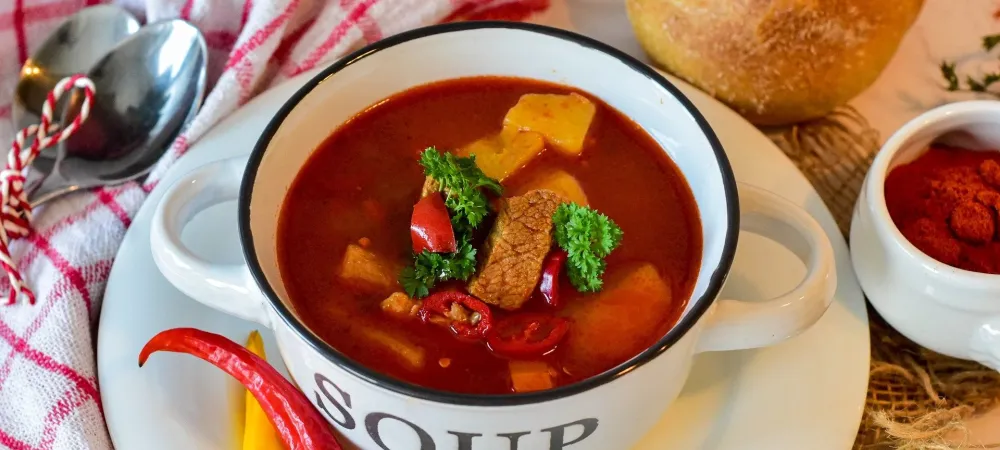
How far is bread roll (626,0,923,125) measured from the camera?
75.5 inches

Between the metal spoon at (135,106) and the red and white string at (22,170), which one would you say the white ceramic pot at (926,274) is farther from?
the red and white string at (22,170)

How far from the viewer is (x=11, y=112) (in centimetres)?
224

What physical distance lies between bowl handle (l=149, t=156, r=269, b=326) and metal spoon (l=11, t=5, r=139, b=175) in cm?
83

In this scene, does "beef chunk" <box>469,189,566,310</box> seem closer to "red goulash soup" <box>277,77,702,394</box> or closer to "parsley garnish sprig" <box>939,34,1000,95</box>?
"red goulash soup" <box>277,77,702,394</box>

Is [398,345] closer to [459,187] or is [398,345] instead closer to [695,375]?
[459,187]

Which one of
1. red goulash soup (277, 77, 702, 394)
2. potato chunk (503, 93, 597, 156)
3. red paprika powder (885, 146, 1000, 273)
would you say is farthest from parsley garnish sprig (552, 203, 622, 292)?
red paprika powder (885, 146, 1000, 273)

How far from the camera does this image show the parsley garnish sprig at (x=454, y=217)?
5.14 ft

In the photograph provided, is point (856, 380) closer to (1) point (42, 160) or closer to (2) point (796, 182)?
(2) point (796, 182)

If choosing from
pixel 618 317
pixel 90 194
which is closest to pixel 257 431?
pixel 618 317

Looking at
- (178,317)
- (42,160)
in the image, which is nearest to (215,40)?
(42,160)

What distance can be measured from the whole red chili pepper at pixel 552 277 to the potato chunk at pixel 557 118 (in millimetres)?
314

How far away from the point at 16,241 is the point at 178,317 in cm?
52

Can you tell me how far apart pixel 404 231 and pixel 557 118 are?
0.42 m

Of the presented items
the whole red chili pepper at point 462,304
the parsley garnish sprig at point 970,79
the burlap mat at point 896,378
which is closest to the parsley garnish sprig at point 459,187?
the whole red chili pepper at point 462,304
